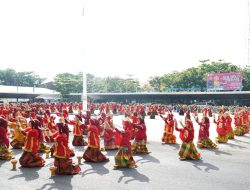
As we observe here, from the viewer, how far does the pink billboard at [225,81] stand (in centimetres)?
4606

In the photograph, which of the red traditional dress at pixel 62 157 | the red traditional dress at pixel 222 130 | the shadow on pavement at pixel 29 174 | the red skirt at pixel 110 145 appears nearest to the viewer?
the shadow on pavement at pixel 29 174

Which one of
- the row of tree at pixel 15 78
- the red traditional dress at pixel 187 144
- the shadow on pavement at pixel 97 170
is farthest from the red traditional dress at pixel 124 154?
the row of tree at pixel 15 78

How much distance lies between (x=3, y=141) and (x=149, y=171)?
5709 mm

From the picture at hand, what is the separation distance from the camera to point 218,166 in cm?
1100

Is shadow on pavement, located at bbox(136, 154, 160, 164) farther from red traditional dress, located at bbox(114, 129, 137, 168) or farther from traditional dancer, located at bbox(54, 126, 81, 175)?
traditional dancer, located at bbox(54, 126, 81, 175)

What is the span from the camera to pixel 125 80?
97750 mm

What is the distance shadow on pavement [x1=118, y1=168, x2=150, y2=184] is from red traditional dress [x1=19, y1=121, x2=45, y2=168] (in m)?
2.98

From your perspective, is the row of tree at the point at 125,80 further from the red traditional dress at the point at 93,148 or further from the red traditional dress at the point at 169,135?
the red traditional dress at the point at 93,148

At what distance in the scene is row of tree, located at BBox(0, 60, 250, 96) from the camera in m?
61.0

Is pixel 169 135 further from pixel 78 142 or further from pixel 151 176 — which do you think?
pixel 151 176

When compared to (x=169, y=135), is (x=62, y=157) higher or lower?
higher

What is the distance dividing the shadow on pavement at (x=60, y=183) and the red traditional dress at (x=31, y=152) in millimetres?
1520

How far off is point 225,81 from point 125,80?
5271 cm

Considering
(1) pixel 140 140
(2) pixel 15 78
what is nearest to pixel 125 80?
(2) pixel 15 78
